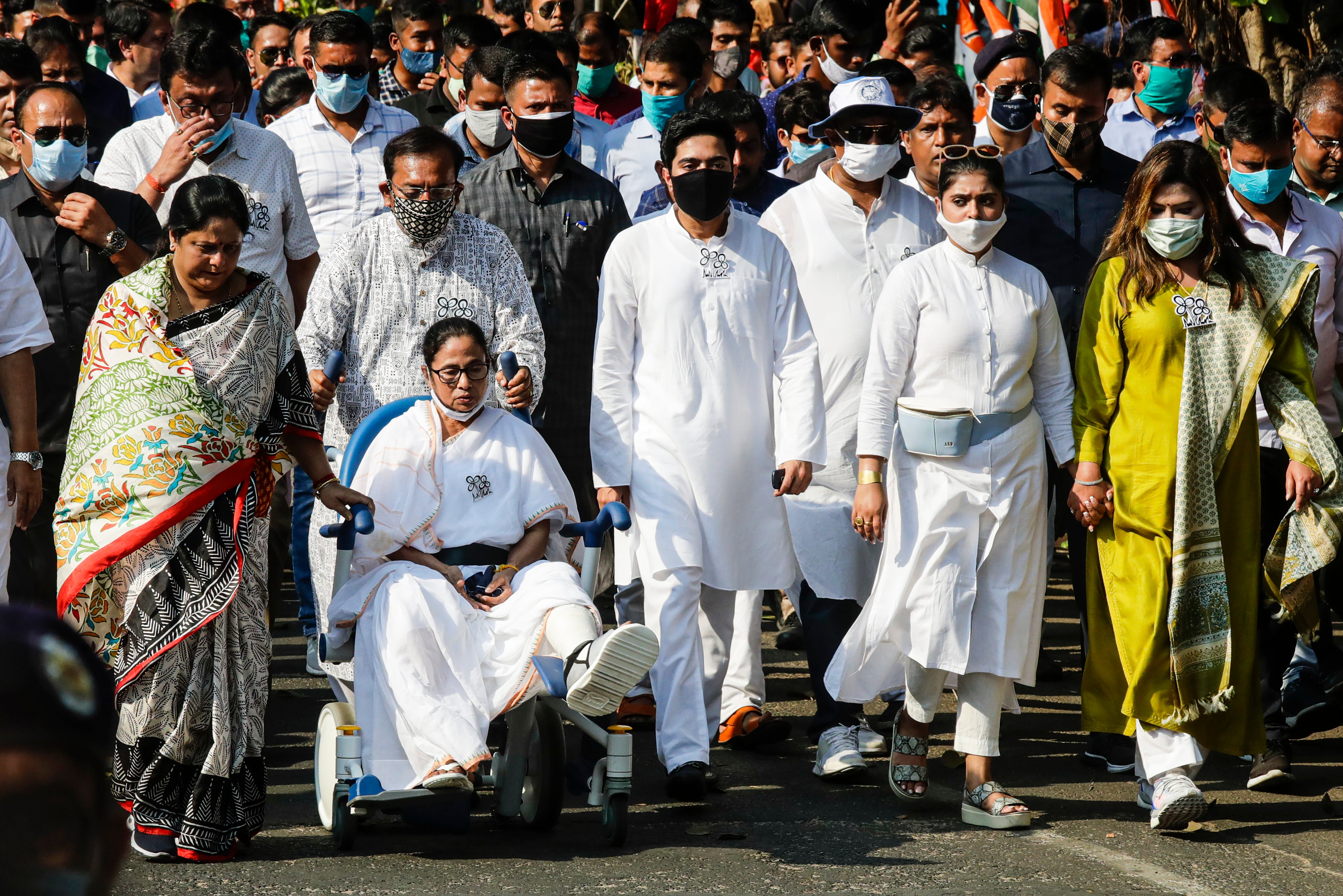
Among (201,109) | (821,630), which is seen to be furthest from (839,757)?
(201,109)

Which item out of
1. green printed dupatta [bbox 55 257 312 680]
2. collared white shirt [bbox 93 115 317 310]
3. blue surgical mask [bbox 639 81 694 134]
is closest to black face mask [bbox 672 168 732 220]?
green printed dupatta [bbox 55 257 312 680]

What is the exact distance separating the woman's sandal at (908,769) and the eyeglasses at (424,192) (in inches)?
97.4

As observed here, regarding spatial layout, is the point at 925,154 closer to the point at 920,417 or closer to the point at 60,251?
the point at 920,417

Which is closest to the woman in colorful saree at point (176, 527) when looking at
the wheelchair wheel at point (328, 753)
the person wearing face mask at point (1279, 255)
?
the wheelchair wheel at point (328, 753)

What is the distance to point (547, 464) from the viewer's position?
5.48m

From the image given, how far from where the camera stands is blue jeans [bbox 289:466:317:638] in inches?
281

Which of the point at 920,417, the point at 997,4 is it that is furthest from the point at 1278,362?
the point at 997,4

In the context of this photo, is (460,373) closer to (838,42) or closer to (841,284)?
(841,284)

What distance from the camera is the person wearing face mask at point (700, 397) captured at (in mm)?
5562

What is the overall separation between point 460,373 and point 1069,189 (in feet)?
8.88

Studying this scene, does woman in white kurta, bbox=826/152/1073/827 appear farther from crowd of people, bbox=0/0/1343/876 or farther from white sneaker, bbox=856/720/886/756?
white sneaker, bbox=856/720/886/756

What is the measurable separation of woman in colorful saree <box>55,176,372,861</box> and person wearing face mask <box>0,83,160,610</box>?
Result: 107 cm

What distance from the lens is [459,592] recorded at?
5133 millimetres

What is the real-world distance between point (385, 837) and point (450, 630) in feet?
2.34
